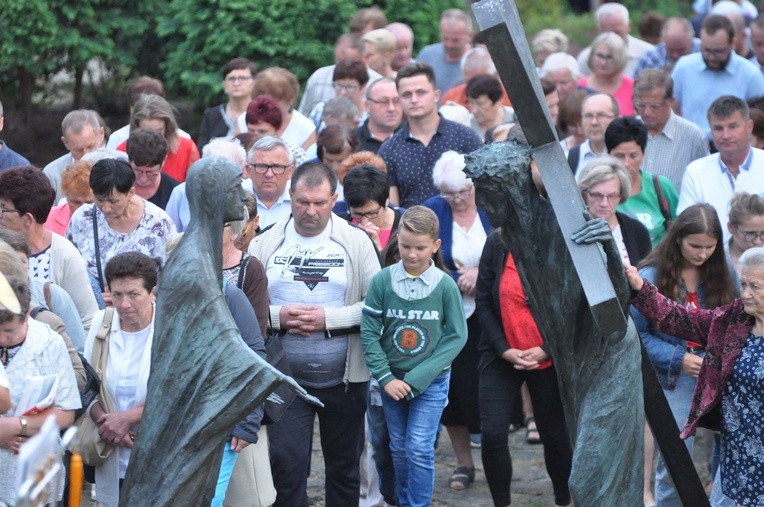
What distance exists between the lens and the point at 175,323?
19.9ft

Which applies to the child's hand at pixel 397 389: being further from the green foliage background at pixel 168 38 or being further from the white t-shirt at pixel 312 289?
the green foliage background at pixel 168 38

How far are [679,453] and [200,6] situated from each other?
891cm

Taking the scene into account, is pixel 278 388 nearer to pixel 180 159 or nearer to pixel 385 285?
pixel 385 285

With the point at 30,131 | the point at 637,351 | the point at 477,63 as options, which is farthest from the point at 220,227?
the point at 30,131

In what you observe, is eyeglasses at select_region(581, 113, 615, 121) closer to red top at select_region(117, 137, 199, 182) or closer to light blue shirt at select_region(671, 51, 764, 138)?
light blue shirt at select_region(671, 51, 764, 138)

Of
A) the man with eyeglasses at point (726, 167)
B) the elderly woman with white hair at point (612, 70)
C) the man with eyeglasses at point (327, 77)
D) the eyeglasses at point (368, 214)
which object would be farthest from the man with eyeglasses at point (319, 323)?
the elderly woman with white hair at point (612, 70)

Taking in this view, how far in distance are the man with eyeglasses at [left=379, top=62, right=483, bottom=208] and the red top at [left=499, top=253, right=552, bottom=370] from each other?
1790mm

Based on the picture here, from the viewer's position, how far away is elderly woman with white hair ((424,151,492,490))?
945 cm

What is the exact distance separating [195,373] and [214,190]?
737mm

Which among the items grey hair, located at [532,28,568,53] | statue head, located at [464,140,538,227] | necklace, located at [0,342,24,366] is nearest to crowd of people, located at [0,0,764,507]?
necklace, located at [0,342,24,366]

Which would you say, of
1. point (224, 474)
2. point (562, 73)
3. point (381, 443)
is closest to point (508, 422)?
point (381, 443)

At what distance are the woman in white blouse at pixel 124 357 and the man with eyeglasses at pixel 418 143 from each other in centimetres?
329

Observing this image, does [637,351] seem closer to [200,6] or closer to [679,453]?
[679,453]

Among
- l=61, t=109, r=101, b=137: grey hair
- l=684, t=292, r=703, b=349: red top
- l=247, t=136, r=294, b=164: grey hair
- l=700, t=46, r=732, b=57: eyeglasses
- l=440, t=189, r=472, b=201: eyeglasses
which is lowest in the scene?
l=684, t=292, r=703, b=349: red top
